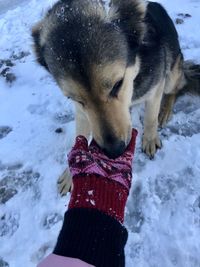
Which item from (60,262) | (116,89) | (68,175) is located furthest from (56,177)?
(60,262)

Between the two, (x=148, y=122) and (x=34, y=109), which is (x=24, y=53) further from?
(x=148, y=122)

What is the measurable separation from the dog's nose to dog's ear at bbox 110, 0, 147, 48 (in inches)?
26.7

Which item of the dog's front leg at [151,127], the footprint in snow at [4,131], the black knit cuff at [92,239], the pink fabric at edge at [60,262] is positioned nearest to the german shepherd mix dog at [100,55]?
the dog's front leg at [151,127]

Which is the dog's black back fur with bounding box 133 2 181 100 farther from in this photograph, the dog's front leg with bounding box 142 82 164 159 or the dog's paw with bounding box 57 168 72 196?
the dog's paw with bounding box 57 168 72 196

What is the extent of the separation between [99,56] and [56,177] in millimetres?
1463

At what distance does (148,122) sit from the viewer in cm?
354

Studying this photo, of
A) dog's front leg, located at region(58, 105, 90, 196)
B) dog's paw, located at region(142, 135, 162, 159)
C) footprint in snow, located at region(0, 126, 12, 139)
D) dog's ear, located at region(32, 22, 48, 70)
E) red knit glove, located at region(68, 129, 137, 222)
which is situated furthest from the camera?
footprint in snow, located at region(0, 126, 12, 139)

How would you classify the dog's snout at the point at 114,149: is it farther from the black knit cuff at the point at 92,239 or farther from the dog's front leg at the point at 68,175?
the dog's front leg at the point at 68,175

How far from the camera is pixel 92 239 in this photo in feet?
6.75

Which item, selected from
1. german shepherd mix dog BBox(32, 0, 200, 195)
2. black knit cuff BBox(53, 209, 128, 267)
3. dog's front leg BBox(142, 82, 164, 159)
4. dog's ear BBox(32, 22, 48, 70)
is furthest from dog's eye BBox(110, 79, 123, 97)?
dog's front leg BBox(142, 82, 164, 159)

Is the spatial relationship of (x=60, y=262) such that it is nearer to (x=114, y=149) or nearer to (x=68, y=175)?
(x=114, y=149)

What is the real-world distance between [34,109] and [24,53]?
1.32m

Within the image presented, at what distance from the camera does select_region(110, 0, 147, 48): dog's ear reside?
2646 mm

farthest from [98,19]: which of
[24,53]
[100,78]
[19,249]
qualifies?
[24,53]
